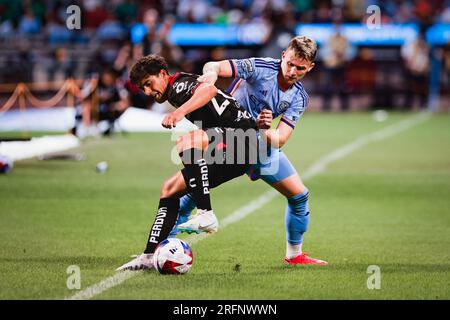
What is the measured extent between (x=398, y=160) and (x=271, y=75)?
9.84m

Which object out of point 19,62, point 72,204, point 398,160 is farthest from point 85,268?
point 19,62

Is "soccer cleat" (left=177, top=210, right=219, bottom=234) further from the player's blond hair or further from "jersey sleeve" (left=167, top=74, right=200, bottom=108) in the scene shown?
the player's blond hair

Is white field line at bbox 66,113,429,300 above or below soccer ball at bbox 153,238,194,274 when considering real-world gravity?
below

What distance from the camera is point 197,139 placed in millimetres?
7555

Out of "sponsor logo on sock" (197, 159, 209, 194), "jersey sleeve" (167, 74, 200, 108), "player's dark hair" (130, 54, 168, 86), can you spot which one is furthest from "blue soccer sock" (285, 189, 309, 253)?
"player's dark hair" (130, 54, 168, 86)

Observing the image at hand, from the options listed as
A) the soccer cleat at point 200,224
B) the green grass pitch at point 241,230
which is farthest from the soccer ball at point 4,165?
the soccer cleat at point 200,224

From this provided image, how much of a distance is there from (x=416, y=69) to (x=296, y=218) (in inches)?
891

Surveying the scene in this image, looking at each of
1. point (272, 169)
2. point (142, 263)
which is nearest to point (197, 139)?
point (272, 169)

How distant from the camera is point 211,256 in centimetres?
883

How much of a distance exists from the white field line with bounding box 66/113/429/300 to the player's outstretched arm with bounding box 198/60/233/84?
5.56 ft

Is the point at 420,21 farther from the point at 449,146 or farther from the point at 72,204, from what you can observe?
the point at 72,204

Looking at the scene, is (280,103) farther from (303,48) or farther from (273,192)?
(273,192)

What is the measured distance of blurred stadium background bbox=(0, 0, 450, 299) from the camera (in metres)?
8.08
